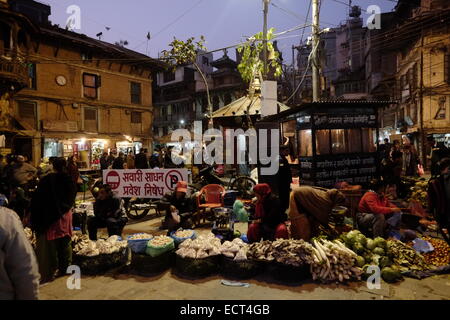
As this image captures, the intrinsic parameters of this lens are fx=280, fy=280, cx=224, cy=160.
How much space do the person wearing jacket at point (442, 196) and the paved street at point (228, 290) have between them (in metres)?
1.08

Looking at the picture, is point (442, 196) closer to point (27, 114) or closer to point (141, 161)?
point (141, 161)

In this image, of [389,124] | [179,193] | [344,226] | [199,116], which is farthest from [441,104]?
[199,116]

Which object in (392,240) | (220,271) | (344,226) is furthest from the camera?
(344,226)

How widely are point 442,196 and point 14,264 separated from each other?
5904mm

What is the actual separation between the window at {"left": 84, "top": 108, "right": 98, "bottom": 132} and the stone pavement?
22.2m

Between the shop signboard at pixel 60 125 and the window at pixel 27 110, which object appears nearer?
the window at pixel 27 110

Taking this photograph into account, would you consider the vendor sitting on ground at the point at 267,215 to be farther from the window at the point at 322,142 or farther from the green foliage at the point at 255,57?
the green foliage at the point at 255,57

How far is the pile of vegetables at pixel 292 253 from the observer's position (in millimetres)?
4781

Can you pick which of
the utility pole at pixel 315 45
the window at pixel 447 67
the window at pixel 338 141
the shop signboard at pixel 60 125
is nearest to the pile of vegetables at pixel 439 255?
the window at pixel 338 141

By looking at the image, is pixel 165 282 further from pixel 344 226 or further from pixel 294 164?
pixel 294 164

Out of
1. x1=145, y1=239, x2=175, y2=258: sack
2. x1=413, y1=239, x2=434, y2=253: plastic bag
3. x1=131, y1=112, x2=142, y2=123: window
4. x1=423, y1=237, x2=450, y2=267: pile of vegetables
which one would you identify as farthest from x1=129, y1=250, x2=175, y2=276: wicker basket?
x1=131, y1=112, x2=142, y2=123: window
